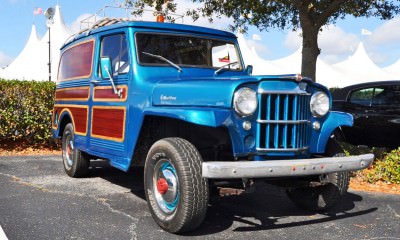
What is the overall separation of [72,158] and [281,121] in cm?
371

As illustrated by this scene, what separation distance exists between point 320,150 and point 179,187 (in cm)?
148

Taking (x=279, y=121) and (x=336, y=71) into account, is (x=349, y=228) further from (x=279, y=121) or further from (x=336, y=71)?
(x=336, y=71)

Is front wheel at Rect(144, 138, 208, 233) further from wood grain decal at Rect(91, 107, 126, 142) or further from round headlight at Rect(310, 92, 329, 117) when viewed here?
round headlight at Rect(310, 92, 329, 117)

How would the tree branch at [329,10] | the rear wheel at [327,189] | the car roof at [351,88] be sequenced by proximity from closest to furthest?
the rear wheel at [327,189], the car roof at [351,88], the tree branch at [329,10]

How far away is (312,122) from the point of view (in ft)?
14.3

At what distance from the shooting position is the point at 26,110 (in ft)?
32.0

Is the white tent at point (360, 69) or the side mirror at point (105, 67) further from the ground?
the white tent at point (360, 69)

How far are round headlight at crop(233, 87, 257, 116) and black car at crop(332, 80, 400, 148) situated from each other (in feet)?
15.6

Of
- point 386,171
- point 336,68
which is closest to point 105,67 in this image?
point 386,171

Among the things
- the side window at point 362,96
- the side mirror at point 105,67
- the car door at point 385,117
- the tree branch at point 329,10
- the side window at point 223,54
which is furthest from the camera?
A: the tree branch at point 329,10

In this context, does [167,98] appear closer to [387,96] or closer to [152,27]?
[152,27]

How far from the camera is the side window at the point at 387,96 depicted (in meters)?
7.83

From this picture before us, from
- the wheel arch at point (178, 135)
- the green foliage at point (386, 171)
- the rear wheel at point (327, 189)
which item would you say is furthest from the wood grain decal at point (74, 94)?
the green foliage at point (386, 171)

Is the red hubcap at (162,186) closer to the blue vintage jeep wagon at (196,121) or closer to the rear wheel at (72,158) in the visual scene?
the blue vintage jeep wagon at (196,121)
